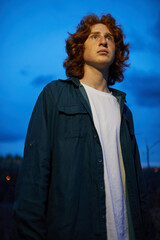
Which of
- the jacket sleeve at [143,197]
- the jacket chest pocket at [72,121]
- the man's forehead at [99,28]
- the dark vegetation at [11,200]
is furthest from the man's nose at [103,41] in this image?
the dark vegetation at [11,200]

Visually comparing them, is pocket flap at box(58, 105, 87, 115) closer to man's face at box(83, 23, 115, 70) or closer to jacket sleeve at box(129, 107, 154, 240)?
man's face at box(83, 23, 115, 70)

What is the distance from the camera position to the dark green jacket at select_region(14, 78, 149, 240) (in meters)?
1.57

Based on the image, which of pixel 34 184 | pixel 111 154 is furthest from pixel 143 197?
pixel 34 184

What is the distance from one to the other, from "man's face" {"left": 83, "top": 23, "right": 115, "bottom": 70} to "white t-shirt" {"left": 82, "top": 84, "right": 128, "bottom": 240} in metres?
0.34

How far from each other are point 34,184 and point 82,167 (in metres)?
0.44

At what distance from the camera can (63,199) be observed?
1.67 m

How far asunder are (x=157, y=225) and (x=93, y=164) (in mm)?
4155

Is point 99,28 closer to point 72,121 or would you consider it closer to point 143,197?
point 72,121

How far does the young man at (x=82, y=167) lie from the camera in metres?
1.61

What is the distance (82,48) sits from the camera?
2734 mm

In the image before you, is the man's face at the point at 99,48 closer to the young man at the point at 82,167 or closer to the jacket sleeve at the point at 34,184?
the young man at the point at 82,167

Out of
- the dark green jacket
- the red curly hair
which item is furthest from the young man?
the red curly hair

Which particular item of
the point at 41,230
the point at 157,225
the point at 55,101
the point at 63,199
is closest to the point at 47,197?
the point at 63,199

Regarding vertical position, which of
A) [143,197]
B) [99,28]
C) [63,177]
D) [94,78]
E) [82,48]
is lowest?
[143,197]
